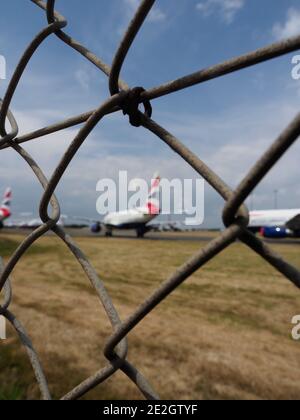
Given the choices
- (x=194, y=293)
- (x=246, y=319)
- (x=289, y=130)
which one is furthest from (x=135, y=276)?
(x=289, y=130)

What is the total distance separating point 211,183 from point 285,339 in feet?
16.9

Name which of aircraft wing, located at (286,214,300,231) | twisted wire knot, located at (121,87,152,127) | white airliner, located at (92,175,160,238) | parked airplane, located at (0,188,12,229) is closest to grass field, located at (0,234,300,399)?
twisted wire knot, located at (121,87,152,127)

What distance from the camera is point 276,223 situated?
97.7 ft

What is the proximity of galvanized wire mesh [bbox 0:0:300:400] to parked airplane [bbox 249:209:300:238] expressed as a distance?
85.9ft

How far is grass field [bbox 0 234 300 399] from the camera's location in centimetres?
340

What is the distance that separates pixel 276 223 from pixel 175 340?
27.1 m

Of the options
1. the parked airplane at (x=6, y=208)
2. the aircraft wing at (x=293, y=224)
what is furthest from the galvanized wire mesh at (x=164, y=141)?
the parked airplane at (x=6, y=208)

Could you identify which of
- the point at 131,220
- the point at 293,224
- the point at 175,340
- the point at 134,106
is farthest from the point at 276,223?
the point at 134,106

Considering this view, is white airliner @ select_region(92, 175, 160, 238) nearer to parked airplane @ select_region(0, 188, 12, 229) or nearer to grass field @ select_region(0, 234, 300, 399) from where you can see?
parked airplane @ select_region(0, 188, 12, 229)

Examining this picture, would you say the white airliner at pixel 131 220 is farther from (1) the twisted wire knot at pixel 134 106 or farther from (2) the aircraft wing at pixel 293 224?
(1) the twisted wire knot at pixel 134 106

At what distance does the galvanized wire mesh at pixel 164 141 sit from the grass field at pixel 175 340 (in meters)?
2.79

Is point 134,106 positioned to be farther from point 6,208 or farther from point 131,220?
point 6,208

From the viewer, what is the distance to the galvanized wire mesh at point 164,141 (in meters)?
Answer: 0.43
